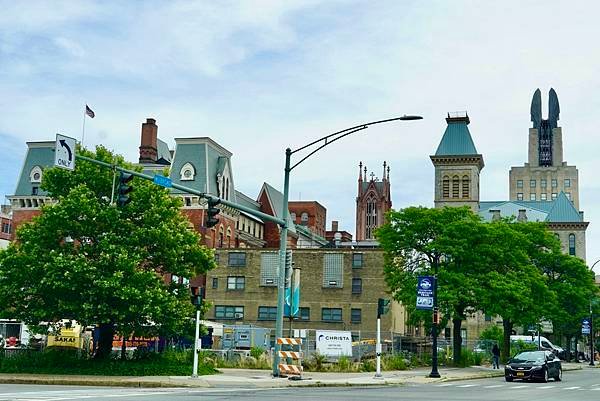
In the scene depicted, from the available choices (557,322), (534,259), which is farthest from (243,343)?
(557,322)

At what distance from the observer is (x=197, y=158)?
8106 cm

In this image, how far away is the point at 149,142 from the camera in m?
89.4

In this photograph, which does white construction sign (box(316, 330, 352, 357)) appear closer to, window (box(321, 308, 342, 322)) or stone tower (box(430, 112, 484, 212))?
window (box(321, 308, 342, 322))

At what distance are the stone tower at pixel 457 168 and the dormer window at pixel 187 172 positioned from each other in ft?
158

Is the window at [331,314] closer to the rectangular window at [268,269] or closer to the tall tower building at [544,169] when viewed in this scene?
the rectangular window at [268,269]

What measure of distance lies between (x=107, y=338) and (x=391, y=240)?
23.6 metres

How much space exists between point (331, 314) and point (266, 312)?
18.9 feet

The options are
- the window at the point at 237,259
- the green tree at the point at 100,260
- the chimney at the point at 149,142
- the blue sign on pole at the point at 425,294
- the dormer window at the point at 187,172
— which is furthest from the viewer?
the chimney at the point at 149,142

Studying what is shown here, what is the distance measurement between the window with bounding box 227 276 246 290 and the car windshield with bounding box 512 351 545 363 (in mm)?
34831

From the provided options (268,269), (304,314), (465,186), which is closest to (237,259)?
(268,269)

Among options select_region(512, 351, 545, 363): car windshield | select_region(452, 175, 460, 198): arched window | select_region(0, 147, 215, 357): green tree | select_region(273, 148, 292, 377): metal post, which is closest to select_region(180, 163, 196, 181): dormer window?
select_region(0, 147, 215, 357): green tree

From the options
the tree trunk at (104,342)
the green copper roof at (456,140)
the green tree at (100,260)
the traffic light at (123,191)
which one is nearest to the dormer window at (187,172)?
the green tree at (100,260)

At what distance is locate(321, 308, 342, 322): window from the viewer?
216 ft

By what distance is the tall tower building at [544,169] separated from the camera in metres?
172
